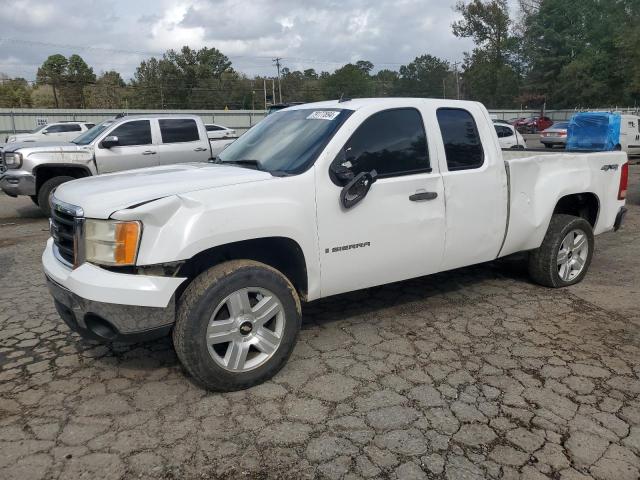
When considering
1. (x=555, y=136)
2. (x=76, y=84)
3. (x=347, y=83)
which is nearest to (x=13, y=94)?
(x=76, y=84)

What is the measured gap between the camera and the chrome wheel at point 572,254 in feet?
17.4

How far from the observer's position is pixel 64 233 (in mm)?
3443

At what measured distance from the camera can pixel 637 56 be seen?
162 feet

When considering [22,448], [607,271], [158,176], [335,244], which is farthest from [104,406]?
[607,271]

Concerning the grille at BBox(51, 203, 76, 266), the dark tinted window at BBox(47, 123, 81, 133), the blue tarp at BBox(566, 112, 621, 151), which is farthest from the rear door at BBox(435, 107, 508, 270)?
the dark tinted window at BBox(47, 123, 81, 133)

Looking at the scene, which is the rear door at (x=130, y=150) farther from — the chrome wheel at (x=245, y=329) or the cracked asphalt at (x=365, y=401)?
the chrome wheel at (x=245, y=329)

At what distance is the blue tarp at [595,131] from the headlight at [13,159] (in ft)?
54.2

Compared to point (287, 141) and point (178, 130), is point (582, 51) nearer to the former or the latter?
point (178, 130)

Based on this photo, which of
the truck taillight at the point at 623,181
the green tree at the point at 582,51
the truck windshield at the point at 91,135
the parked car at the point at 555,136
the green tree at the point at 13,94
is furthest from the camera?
the green tree at the point at 13,94

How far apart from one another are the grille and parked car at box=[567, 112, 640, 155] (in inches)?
729

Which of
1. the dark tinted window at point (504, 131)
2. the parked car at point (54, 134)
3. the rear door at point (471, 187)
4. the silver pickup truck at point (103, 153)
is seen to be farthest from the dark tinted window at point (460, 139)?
the parked car at point (54, 134)

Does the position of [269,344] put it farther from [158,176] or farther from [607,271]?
[607,271]

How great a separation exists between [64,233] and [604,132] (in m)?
19.4

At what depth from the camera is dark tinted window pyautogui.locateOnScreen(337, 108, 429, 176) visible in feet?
12.5
